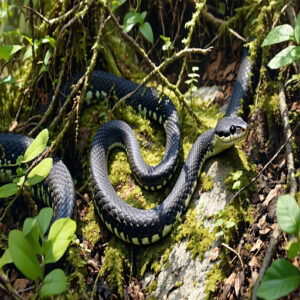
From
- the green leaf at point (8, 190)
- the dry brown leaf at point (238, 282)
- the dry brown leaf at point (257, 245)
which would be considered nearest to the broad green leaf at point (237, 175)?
the dry brown leaf at point (257, 245)

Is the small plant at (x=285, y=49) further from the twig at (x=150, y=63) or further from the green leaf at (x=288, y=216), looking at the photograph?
the twig at (x=150, y=63)

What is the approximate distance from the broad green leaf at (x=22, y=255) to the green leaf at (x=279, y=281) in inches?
68.2

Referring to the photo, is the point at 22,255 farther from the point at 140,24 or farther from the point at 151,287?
the point at 140,24

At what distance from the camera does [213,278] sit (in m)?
4.62

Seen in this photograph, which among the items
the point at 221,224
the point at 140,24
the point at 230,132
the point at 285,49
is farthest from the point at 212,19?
the point at 221,224

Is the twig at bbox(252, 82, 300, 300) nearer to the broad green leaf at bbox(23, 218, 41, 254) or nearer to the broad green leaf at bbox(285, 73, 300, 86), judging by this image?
the broad green leaf at bbox(285, 73, 300, 86)

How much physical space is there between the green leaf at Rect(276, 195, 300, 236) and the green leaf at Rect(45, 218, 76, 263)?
5.42 ft

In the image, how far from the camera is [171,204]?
5.49m

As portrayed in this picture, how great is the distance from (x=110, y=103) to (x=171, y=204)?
2.83 meters

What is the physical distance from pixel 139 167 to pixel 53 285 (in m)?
3.31

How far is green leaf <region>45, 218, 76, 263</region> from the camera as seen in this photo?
3.01 m

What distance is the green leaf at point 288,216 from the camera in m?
2.97

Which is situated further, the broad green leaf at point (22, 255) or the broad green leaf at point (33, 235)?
the broad green leaf at point (33, 235)

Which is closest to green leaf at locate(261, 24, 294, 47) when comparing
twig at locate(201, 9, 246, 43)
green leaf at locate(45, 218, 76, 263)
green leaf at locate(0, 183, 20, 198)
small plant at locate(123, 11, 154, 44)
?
small plant at locate(123, 11, 154, 44)
